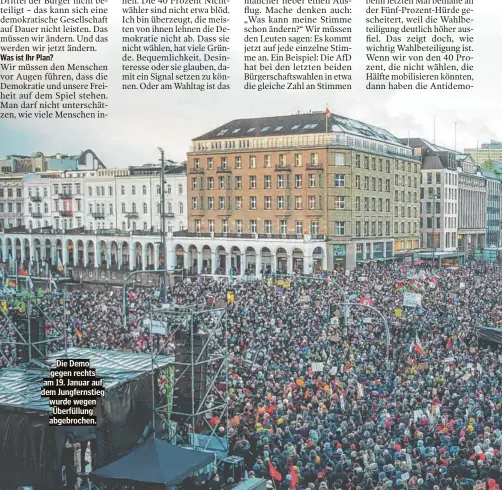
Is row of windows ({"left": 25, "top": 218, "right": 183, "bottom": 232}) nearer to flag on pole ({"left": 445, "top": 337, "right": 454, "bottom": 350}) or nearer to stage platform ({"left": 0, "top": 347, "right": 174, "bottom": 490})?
stage platform ({"left": 0, "top": 347, "right": 174, "bottom": 490})

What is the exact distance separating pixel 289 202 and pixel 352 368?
2570 mm

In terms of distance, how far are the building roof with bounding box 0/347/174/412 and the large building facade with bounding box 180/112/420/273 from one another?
1.84 m

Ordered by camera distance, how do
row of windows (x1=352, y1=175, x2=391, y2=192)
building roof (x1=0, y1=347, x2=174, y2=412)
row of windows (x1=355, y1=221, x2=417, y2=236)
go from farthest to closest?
row of windows (x1=355, y1=221, x2=417, y2=236) < row of windows (x1=352, y1=175, x2=391, y2=192) < building roof (x1=0, y1=347, x2=174, y2=412)

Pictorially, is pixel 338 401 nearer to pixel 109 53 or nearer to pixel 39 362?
pixel 39 362

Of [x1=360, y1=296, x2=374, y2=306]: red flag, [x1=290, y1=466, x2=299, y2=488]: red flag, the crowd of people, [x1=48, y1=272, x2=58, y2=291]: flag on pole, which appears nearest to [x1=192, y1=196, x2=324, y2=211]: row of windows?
the crowd of people

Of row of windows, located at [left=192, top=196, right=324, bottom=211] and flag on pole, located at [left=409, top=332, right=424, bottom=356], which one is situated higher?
row of windows, located at [left=192, top=196, right=324, bottom=211]

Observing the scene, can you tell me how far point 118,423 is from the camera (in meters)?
8.64

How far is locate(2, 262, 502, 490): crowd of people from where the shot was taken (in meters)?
7.72

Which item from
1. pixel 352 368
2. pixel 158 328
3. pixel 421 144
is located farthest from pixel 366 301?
pixel 158 328

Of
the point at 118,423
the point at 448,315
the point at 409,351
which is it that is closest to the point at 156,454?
the point at 118,423

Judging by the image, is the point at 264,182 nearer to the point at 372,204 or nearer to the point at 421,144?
the point at 372,204

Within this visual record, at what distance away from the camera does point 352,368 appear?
31.4ft

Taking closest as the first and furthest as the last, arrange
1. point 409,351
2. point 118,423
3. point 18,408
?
point 18,408 → point 118,423 → point 409,351

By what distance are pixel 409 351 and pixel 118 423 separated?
4139 mm
